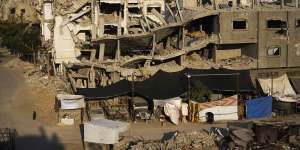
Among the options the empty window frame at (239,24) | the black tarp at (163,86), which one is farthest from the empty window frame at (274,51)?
the black tarp at (163,86)

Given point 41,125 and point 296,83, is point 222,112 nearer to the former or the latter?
point 296,83

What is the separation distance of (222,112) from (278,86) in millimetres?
7252

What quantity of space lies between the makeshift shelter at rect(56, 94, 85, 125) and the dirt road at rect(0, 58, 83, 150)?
729mm

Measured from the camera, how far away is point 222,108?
32438mm

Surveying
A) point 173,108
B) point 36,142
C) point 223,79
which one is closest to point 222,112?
point 173,108

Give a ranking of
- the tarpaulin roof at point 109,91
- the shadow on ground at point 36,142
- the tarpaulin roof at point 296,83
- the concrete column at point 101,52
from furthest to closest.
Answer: the concrete column at point 101,52
the tarpaulin roof at point 296,83
the tarpaulin roof at point 109,91
the shadow on ground at point 36,142

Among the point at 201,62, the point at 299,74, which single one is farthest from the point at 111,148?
the point at 299,74

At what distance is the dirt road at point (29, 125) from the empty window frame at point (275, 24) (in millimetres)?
16259

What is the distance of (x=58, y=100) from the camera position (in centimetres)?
3259

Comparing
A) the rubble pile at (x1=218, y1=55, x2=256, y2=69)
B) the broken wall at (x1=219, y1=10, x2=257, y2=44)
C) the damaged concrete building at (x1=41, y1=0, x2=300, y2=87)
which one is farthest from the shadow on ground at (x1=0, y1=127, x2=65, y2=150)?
the broken wall at (x1=219, y1=10, x2=257, y2=44)

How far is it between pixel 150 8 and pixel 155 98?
17.4m

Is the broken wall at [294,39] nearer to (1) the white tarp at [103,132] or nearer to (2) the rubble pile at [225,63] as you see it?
(2) the rubble pile at [225,63]

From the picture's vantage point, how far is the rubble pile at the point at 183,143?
25.6m

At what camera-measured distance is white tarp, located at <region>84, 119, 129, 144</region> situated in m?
25.1
